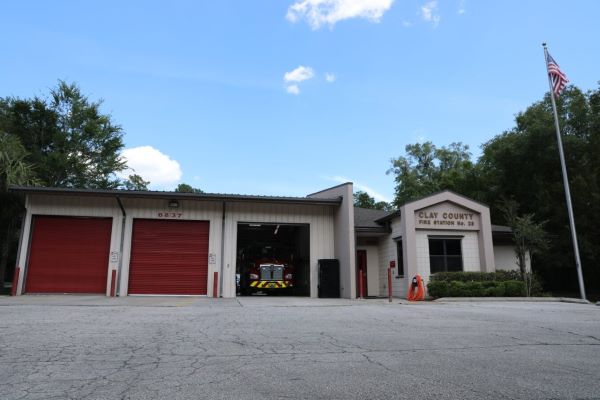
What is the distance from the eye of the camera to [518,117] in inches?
1368

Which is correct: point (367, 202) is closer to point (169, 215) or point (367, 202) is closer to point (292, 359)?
point (169, 215)

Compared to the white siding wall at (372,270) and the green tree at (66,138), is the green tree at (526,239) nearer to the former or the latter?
the white siding wall at (372,270)

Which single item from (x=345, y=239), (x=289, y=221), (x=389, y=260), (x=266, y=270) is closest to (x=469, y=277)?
(x=389, y=260)

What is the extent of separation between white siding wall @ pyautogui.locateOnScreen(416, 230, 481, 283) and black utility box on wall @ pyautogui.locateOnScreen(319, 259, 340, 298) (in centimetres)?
350

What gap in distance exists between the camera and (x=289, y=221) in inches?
778

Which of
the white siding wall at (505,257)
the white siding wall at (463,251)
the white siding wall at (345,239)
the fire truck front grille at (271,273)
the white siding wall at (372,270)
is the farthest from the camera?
the white siding wall at (372,270)

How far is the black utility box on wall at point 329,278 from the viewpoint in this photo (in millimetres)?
18969

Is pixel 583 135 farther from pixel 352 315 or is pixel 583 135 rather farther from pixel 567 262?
pixel 352 315

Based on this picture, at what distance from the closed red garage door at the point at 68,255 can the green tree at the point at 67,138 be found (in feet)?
47.7

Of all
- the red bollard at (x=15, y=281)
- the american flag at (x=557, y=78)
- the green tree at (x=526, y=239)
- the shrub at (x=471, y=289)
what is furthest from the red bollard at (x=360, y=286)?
the red bollard at (x=15, y=281)

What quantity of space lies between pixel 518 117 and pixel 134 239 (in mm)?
29770

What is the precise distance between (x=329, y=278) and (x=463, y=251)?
635 cm

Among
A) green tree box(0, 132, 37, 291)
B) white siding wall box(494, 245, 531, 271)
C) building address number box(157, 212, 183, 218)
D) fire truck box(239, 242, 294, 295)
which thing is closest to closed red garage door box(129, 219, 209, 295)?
building address number box(157, 212, 183, 218)

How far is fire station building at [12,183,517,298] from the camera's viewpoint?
1802cm
